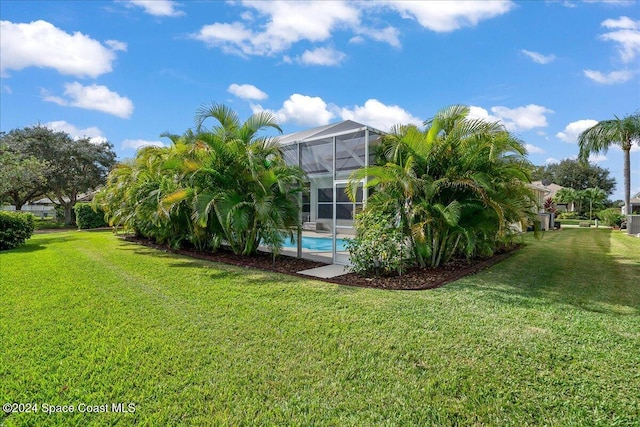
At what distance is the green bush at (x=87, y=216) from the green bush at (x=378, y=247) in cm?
2056

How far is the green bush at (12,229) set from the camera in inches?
432

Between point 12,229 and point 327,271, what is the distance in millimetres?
11509

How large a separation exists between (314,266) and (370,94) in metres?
11.6

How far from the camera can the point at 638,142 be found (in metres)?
17.9

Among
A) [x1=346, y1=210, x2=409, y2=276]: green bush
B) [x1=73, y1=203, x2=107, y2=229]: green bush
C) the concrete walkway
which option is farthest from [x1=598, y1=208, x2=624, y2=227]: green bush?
[x1=73, y1=203, x2=107, y2=229]: green bush

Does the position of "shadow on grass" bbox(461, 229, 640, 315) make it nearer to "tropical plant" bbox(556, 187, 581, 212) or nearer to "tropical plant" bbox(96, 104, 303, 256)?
"tropical plant" bbox(96, 104, 303, 256)

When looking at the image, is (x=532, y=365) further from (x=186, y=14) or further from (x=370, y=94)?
(x=370, y=94)

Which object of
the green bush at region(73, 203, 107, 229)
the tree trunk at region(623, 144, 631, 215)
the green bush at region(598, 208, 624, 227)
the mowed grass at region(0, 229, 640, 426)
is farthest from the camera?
the green bush at region(598, 208, 624, 227)

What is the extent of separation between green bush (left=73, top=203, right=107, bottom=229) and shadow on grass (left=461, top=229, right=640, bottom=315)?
23.0 metres

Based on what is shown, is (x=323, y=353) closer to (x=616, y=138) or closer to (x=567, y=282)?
(x=567, y=282)

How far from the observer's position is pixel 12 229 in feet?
36.8

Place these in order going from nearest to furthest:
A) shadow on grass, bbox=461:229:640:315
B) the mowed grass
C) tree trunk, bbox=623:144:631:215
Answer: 1. the mowed grass
2. shadow on grass, bbox=461:229:640:315
3. tree trunk, bbox=623:144:631:215

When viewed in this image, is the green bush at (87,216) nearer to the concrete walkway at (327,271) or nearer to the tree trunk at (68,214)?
the tree trunk at (68,214)

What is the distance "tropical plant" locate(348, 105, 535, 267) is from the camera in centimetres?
645
